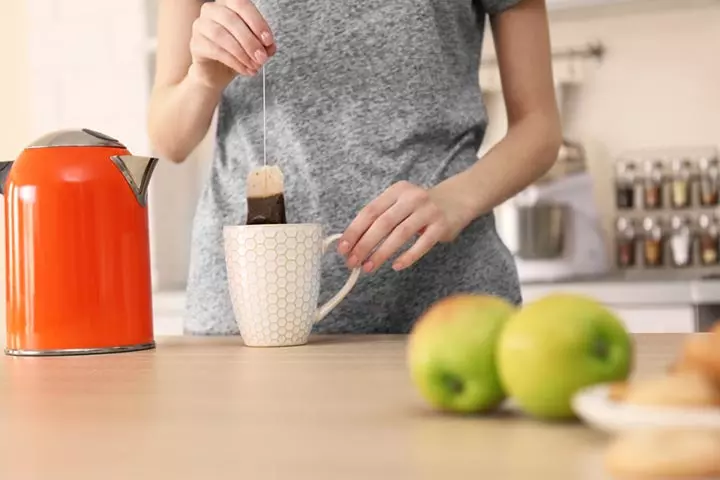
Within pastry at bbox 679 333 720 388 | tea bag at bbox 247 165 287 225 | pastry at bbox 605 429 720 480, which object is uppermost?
tea bag at bbox 247 165 287 225

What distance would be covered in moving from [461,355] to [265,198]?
0.47 meters

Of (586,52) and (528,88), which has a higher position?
(586,52)

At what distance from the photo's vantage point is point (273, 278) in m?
0.91

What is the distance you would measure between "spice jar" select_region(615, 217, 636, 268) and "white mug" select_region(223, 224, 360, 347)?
1.79m

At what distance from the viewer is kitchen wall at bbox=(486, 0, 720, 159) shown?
8.48 ft

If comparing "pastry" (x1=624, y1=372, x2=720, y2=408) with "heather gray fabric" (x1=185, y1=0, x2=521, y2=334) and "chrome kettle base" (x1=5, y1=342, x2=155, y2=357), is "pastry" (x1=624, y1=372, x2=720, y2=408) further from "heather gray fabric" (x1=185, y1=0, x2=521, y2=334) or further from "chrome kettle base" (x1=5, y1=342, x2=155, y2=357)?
"heather gray fabric" (x1=185, y1=0, x2=521, y2=334)

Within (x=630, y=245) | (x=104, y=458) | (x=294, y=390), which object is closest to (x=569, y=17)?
(x=630, y=245)

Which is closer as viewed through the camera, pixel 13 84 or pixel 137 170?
pixel 137 170

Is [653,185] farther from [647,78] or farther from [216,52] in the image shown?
[216,52]

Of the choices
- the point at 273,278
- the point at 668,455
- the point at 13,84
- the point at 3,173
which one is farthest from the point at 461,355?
the point at 13,84

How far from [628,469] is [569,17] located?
245cm

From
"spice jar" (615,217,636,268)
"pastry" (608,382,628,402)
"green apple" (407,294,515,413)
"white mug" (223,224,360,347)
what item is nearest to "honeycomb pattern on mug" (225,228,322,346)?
"white mug" (223,224,360,347)

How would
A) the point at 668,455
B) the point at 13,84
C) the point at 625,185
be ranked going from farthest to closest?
the point at 13,84, the point at 625,185, the point at 668,455

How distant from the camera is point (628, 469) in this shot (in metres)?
0.36
